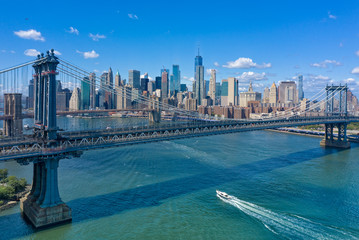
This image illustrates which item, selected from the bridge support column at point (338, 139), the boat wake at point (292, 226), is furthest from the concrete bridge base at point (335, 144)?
the boat wake at point (292, 226)

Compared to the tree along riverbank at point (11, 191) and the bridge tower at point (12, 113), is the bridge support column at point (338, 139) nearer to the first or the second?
the tree along riverbank at point (11, 191)

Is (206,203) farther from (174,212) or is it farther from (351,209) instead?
(351,209)

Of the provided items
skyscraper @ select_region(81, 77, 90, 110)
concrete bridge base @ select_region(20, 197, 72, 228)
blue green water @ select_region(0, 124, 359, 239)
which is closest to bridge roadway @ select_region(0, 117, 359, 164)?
concrete bridge base @ select_region(20, 197, 72, 228)

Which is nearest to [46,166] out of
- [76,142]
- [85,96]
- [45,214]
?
[76,142]

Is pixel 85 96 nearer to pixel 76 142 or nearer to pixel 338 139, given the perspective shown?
pixel 338 139

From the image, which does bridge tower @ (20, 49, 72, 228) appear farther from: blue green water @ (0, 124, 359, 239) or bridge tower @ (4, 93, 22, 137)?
bridge tower @ (4, 93, 22, 137)

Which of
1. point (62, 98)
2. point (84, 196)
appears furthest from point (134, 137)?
point (62, 98)
